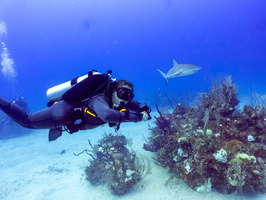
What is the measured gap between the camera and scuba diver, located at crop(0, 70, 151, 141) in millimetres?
3597

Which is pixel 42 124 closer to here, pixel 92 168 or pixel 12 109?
pixel 12 109

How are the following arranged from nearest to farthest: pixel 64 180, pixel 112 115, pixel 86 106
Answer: pixel 112 115
pixel 86 106
pixel 64 180

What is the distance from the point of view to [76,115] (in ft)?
12.9

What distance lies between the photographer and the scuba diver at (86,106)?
3597mm

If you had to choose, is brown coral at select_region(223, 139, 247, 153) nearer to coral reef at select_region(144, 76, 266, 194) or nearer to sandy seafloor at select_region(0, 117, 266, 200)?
coral reef at select_region(144, 76, 266, 194)

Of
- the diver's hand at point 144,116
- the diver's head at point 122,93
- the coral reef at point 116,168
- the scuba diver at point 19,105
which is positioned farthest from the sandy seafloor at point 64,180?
the scuba diver at point 19,105

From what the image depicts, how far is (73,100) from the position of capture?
3908 mm

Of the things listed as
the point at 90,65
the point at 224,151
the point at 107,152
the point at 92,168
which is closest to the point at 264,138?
the point at 224,151

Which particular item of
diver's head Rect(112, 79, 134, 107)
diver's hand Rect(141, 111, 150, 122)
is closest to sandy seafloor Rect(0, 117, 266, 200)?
diver's hand Rect(141, 111, 150, 122)

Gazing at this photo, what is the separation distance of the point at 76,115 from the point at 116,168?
2620 millimetres

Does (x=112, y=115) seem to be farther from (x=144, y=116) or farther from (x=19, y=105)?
(x=19, y=105)

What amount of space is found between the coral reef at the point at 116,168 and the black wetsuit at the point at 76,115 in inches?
→ 95.2

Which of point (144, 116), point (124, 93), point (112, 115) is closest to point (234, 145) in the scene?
point (144, 116)

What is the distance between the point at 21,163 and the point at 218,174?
9.99 meters
